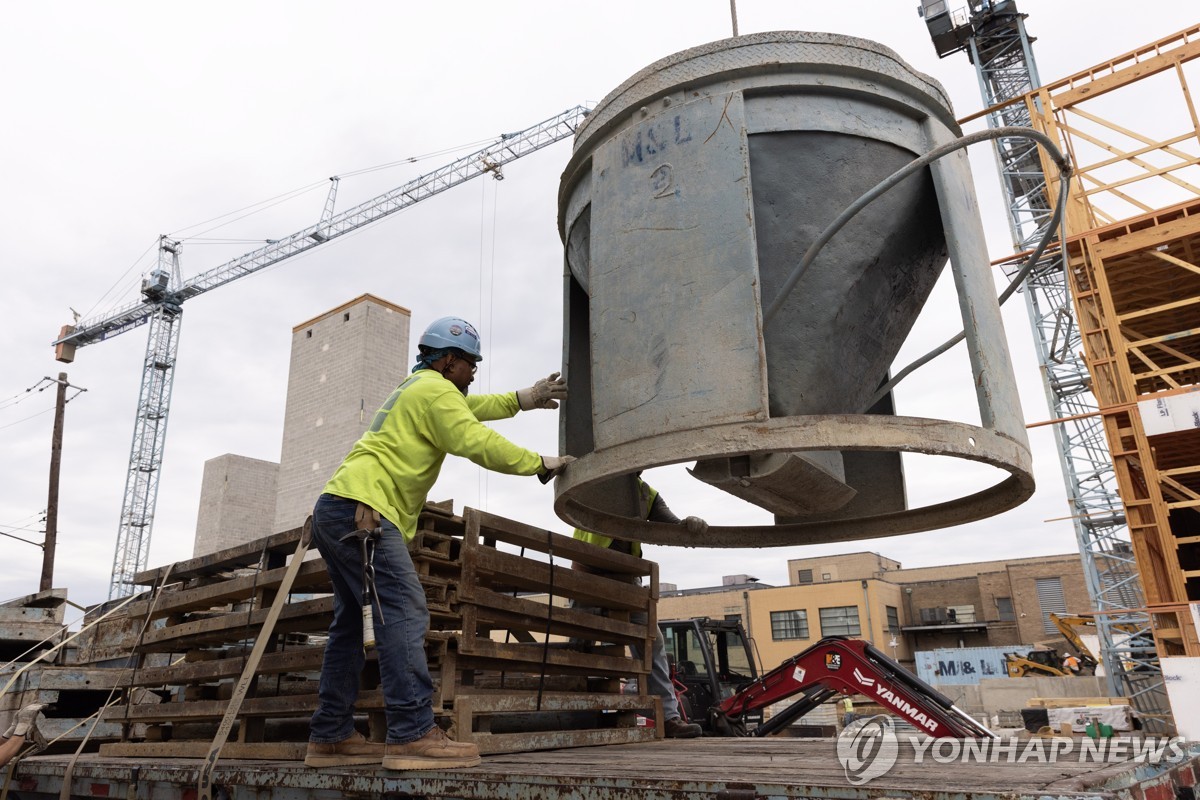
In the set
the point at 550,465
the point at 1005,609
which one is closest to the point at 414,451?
the point at 550,465

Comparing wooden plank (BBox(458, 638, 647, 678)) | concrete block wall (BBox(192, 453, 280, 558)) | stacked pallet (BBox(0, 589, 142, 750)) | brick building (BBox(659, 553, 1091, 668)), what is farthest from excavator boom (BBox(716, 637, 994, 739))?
brick building (BBox(659, 553, 1091, 668))

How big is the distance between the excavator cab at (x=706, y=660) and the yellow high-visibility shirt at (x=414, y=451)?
24.5ft

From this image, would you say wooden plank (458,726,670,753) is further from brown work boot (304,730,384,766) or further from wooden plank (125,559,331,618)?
wooden plank (125,559,331,618)

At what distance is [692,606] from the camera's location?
48.3 m

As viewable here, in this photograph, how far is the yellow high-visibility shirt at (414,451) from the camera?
3.76m

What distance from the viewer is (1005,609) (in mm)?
47500

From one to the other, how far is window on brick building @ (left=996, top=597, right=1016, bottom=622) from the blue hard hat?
50.5 metres

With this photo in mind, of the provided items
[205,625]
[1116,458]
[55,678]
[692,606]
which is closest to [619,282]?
[205,625]

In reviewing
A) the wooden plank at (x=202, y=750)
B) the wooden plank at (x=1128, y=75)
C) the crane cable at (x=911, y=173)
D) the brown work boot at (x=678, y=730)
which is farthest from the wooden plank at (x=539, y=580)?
the wooden plank at (x=1128, y=75)

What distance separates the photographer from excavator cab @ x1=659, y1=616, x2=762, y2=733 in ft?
36.4

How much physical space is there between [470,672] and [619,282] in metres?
2.17

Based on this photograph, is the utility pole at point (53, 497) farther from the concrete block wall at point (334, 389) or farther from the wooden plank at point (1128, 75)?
the wooden plank at point (1128, 75)

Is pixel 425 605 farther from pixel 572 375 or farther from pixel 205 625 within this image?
pixel 205 625

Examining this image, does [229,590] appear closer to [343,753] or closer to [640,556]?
[343,753]
